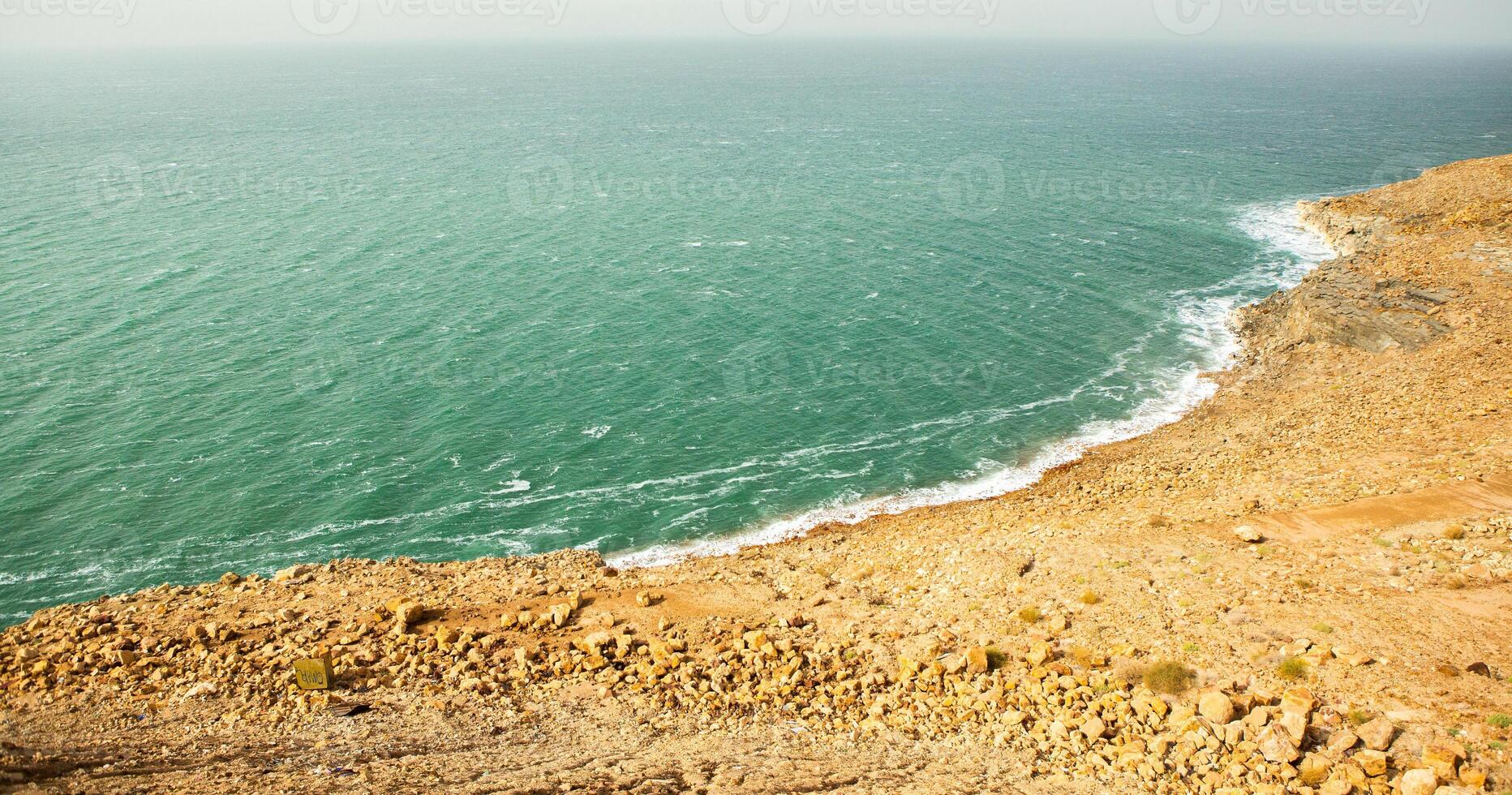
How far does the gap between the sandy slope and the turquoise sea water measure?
8.54 metres

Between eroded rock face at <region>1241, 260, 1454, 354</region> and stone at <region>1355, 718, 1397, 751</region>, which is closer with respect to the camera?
stone at <region>1355, 718, 1397, 751</region>

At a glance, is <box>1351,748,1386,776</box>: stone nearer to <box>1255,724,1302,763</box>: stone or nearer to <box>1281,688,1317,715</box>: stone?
<box>1255,724,1302,763</box>: stone

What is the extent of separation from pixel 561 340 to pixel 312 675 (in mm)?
43470

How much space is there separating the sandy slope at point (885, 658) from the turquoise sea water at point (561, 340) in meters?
8.54

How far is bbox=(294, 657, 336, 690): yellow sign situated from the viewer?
25.9m

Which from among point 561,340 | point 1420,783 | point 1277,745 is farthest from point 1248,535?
point 561,340

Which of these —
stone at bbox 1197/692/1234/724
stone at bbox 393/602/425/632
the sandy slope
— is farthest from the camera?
stone at bbox 393/602/425/632

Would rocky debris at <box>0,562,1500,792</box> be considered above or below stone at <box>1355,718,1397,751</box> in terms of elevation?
below

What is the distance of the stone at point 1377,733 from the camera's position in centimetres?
2059

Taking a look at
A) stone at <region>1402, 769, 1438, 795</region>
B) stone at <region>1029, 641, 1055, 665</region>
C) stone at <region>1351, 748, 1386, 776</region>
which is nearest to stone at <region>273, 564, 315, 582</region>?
stone at <region>1029, 641, 1055, 665</region>

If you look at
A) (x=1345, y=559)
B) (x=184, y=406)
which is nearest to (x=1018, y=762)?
(x=1345, y=559)

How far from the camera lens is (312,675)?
25953 mm

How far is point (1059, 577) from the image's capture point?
3256 centimetres

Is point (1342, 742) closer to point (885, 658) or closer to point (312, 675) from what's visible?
point (885, 658)
